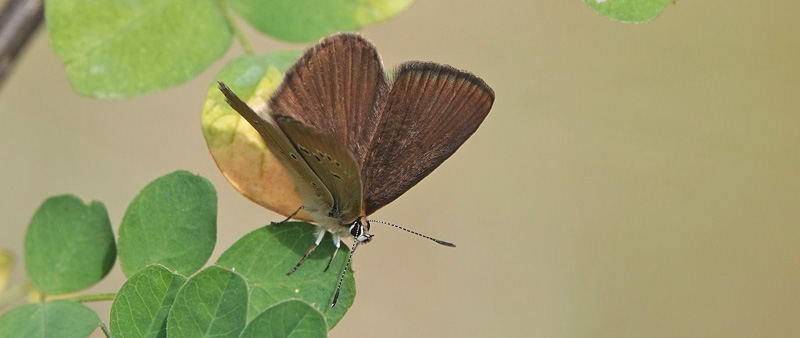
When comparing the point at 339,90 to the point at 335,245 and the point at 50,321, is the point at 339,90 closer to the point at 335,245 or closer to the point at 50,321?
the point at 335,245

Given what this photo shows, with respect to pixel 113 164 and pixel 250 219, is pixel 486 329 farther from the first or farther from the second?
pixel 113 164

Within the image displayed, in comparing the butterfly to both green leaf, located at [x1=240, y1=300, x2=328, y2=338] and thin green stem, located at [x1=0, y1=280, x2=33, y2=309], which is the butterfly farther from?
thin green stem, located at [x1=0, y1=280, x2=33, y2=309]

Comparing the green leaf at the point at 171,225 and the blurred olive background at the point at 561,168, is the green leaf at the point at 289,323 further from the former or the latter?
the blurred olive background at the point at 561,168

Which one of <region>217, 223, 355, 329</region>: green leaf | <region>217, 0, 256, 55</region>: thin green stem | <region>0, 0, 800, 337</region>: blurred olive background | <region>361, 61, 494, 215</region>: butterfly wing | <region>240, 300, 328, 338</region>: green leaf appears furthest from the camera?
<region>0, 0, 800, 337</region>: blurred olive background

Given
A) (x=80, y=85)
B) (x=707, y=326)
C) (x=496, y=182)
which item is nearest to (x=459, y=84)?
(x=80, y=85)

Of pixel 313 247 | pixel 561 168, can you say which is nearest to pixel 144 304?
pixel 313 247

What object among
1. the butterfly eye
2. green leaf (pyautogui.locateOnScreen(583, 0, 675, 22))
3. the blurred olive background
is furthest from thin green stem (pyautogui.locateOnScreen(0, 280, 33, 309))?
the blurred olive background

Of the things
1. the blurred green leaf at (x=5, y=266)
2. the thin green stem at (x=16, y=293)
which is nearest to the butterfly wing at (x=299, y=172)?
the thin green stem at (x=16, y=293)
